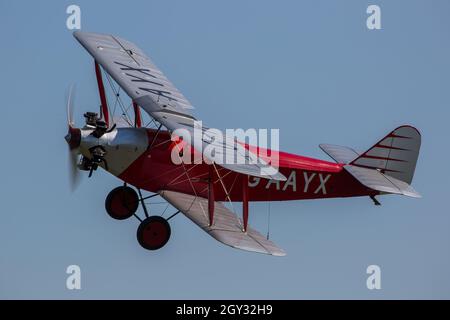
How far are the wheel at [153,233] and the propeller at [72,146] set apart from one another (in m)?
1.56

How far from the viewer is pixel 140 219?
21.2 meters

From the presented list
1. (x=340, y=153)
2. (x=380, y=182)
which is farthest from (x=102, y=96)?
(x=380, y=182)

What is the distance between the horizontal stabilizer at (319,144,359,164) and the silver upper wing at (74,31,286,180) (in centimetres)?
299

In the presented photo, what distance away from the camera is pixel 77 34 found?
78.5ft

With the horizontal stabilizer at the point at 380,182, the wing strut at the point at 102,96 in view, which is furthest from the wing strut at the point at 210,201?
the horizontal stabilizer at the point at 380,182

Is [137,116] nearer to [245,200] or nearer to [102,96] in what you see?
[102,96]

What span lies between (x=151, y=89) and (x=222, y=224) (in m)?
3.26

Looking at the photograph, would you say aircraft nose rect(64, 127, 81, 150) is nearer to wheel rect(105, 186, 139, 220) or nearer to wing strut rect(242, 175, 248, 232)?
wheel rect(105, 186, 139, 220)

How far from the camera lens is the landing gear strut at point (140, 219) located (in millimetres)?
20609

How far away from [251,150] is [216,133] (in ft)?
3.69

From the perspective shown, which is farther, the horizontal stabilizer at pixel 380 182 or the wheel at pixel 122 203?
the wheel at pixel 122 203

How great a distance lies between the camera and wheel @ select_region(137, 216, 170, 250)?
20.6 meters

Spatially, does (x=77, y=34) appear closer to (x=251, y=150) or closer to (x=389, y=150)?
(x=251, y=150)

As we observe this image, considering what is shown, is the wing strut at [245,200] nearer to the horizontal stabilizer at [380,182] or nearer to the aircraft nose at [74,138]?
the horizontal stabilizer at [380,182]
